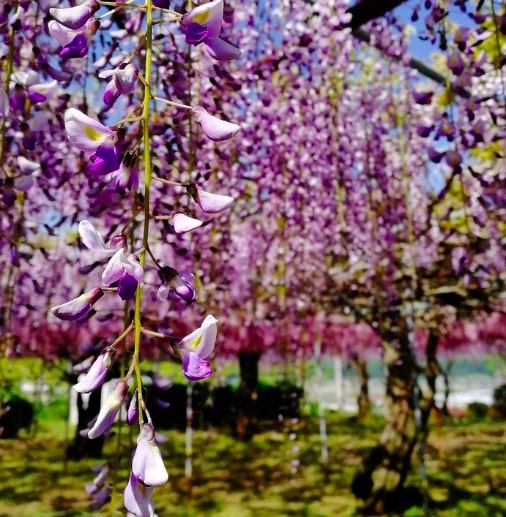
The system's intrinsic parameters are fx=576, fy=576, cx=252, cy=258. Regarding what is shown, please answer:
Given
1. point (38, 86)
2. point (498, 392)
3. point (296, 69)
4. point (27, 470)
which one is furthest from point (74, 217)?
point (498, 392)

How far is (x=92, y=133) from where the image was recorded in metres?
0.97

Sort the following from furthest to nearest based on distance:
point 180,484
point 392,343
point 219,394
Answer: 1. point 219,394
2. point 180,484
3. point 392,343

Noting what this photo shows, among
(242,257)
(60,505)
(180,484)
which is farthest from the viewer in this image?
(242,257)

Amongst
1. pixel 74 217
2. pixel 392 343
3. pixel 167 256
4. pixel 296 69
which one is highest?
pixel 296 69

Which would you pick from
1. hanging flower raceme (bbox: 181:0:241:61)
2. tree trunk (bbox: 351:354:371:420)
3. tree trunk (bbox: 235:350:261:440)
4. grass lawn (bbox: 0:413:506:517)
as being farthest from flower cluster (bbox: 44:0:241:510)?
tree trunk (bbox: 351:354:371:420)

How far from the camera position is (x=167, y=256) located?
27.1 feet

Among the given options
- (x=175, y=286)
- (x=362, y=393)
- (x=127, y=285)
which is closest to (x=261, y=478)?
(x=175, y=286)

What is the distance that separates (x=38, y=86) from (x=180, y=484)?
7.11 metres

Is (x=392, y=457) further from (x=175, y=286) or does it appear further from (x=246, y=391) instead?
(x=175, y=286)

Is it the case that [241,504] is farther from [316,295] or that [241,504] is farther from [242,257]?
[242,257]

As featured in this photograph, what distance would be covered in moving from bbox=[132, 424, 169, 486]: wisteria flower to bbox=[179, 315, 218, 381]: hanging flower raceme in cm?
11

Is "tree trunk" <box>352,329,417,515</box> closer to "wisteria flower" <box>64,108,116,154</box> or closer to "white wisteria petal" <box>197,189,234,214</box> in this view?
"white wisteria petal" <box>197,189,234,214</box>

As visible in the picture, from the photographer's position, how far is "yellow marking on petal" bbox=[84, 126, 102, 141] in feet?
3.16

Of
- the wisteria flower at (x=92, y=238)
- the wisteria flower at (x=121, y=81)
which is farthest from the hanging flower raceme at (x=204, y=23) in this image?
the wisteria flower at (x=92, y=238)
